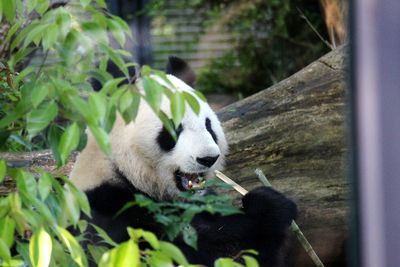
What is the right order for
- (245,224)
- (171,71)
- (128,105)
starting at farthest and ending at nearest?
(171,71) → (245,224) → (128,105)

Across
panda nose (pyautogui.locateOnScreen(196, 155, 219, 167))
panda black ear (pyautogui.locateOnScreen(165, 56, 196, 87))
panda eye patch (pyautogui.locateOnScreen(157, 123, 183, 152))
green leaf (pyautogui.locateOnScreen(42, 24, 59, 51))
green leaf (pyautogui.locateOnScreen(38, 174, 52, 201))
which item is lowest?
panda nose (pyautogui.locateOnScreen(196, 155, 219, 167))

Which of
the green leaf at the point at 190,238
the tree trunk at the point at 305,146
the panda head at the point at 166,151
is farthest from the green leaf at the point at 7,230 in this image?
the tree trunk at the point at 305,146

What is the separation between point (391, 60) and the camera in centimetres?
85

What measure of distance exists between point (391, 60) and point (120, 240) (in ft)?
6.98

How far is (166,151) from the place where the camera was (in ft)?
10.2

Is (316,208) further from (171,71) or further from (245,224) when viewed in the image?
(171,71)

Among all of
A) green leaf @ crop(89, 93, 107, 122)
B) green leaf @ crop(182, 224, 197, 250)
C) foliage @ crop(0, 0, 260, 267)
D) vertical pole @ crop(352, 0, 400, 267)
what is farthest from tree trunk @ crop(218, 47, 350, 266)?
vertical pole @ crop(352, 0, 400, 267)

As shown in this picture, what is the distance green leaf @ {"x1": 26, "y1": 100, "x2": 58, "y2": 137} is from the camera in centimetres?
182

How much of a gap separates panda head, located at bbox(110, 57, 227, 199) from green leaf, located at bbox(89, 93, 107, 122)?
3.97 feet

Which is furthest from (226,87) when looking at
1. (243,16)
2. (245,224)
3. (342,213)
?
(245,224)

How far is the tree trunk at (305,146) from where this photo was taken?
3859 millimetres

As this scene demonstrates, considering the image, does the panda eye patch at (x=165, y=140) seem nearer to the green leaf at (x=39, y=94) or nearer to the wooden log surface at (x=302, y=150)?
the wooden log surface at (x=302, y=150)

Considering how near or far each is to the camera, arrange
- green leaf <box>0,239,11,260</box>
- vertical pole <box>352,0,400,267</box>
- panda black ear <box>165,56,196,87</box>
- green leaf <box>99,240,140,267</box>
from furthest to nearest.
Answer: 1. panda black ear <box>165,56,196,87</box>
2. green leaf <box>0,239,11,260</box>
3. green leaf <box>99,240,140,267</box>
4. vertical pole <box>352,0,400,267</box>

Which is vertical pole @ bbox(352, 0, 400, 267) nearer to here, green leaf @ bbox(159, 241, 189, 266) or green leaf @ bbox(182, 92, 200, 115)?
green leaf @ bbox(159, 241, 189, 266)
